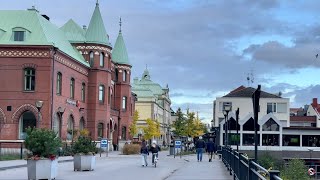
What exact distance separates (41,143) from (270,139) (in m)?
64.2

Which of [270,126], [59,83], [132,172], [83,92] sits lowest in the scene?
[132,172]

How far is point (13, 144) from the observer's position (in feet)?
163

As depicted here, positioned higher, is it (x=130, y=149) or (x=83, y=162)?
(x=83, y=162)

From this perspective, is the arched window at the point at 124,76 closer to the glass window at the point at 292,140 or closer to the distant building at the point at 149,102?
the glass window at the point at 292,140


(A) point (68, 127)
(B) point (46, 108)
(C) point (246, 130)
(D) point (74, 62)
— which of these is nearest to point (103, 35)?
(D) point (74, 62)

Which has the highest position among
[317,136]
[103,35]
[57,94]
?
[103,35]

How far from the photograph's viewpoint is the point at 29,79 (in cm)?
5172

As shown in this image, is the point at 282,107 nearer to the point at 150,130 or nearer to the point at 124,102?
the point at 150,130

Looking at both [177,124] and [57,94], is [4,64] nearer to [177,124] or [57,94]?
[57,94]

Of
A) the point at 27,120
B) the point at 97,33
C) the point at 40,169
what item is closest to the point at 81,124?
the point at 97,33

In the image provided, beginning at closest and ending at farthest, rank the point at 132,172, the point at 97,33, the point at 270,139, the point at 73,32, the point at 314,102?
the point at 132,172 → the point at 97,33 → the point at 73,32 → the point at 270,139 → the point at 314,102

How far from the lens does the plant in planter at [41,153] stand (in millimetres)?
18969

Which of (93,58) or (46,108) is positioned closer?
(46,108)

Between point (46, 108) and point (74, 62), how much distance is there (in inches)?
371
